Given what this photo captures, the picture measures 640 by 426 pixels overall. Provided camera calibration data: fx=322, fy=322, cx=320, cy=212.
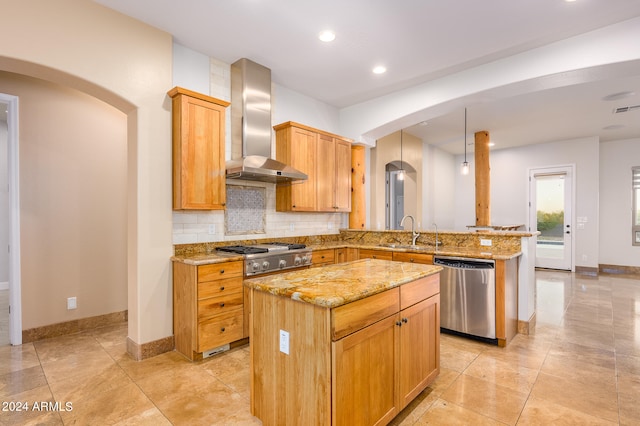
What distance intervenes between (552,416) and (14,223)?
4.99 meters

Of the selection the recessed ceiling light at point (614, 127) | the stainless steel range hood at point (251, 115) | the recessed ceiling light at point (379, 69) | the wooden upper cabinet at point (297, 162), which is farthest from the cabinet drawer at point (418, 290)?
the recessed ceiling light at point (614, 127)

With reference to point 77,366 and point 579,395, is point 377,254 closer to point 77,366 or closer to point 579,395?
point 579,395

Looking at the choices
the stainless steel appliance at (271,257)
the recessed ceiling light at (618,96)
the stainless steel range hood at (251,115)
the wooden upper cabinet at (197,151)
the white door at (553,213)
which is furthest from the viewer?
the white door at (553,213)

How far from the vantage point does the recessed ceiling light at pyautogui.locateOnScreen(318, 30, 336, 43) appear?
3203 mm

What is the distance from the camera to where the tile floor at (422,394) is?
7.01 feet

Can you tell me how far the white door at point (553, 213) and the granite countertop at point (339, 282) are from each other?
7.06 metres

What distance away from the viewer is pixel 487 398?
2.35m

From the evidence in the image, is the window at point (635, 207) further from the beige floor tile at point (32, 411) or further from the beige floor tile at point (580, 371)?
the beige floor tile at point (32, 411)

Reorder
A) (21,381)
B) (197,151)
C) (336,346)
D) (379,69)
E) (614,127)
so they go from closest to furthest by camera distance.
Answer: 1. (336,346)
2. (21,381)
3. (197,151)
4. (379,69)
5. (614,127)

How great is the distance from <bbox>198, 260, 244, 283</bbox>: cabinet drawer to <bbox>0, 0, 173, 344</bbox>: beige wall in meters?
0.54

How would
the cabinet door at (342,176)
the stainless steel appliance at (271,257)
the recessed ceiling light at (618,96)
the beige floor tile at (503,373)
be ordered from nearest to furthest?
the beige floor tile at (503,373) < the stainless steel appliance at (271,257) < the recessed ceiling light at (618,96) < the cabinet door at (342,176)

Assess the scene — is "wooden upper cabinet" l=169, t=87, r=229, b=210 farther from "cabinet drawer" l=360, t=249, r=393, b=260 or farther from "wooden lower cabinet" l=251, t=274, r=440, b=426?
"cabinet drawer" l=360, t=249, r=393, b=260

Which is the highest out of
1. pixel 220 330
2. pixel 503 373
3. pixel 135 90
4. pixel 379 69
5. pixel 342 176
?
pixel 379 69

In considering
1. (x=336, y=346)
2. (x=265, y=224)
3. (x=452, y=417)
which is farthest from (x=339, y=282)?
(x=265, y=224)
